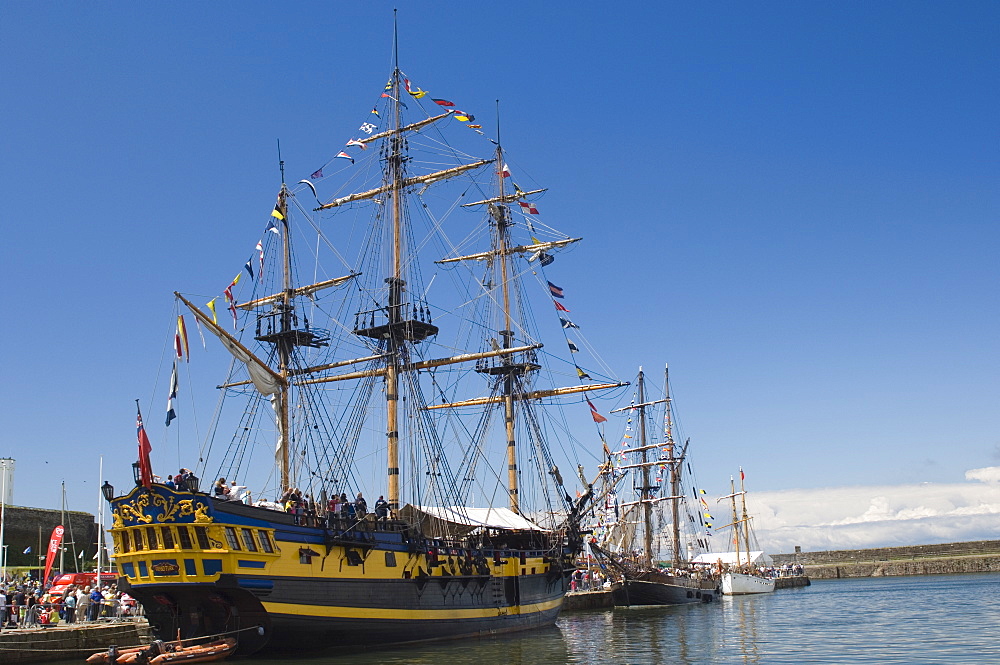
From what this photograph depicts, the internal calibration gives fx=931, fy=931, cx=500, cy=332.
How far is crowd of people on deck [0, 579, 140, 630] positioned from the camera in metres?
33.0

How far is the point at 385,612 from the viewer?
33.3 m

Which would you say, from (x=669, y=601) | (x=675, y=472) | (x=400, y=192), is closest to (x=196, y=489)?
(x=400, y=192)

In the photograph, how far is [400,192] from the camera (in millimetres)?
49125

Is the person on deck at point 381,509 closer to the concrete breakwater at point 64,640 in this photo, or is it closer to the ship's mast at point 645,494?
the concrete breakwater at point 64,640

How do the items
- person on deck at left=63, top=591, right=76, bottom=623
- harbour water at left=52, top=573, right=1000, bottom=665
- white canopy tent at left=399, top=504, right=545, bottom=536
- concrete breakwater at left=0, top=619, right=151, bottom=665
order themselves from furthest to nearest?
white canopy tent at left=399, top=504, right=545, bottom=536, person on deck at left=63, top=591, right=76, bottom=623, harbour water at left=52, top=573, right=1000, bottom=665, concrete breakwater at left=0, top=619, right=151, bottom=665

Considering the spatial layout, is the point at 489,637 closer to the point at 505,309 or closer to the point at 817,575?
the point at 505,309

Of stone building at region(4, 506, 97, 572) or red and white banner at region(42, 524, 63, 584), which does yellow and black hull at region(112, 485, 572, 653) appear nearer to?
red and white banner at region(42, 524, 63, 584)

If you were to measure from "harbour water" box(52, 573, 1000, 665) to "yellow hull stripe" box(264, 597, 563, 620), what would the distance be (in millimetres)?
1108

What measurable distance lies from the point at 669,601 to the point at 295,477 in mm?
38167

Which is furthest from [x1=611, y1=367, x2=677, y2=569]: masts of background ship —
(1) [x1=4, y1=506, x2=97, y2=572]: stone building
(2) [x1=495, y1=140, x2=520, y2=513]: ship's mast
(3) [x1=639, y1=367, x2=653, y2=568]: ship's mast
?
(1) [x1=4, y1=506, x2=97, y2=572]: stone building

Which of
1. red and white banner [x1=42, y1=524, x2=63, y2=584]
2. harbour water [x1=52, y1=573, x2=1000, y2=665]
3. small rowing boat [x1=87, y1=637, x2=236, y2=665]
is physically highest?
red and white banner [x1=42, y1=524, x2=63, y2=584]

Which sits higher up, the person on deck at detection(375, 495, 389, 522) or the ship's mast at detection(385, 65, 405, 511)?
the ship's mast at detection(385, 65, 405, 511)

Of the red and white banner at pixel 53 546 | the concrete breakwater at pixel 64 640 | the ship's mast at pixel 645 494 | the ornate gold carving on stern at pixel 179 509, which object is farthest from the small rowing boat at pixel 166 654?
the ship's mast at pixel 645 494

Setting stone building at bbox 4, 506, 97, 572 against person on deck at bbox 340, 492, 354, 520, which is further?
stone building at bbox 4, 506, 97, 572
